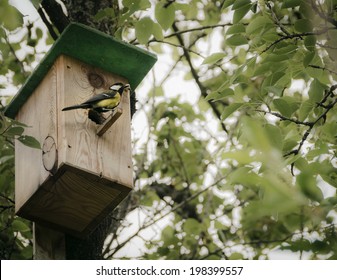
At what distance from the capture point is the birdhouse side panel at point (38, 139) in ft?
7.78

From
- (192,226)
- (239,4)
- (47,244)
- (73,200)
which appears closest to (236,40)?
(239,4)

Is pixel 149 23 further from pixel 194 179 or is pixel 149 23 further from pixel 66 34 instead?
pixel 194 179

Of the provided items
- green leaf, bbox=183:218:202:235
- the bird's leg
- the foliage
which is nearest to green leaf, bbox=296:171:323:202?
the foliage

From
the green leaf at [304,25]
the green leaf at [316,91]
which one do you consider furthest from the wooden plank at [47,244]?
the green leaf at [304,25]

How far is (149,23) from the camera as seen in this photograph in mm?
2514

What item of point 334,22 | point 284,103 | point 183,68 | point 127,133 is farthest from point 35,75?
point 183,68

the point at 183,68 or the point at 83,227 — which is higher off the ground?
the point at 183,68

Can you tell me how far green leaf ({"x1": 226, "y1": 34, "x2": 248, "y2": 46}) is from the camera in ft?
7.59

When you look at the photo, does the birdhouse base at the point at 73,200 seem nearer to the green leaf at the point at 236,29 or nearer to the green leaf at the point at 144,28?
the green leaf at the point at 144,28

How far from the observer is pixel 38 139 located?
2.53 metres

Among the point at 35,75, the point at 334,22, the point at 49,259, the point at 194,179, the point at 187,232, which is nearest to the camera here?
the point at 334,22

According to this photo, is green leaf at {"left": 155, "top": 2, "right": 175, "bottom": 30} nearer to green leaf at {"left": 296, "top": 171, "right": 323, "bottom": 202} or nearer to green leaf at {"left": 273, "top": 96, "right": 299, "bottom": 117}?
green leaf at {"left": 273, "top": 96, "right": 299, "bottom": 117}

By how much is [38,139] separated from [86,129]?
25 centimetres

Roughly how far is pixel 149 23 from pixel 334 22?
798 millimetres
